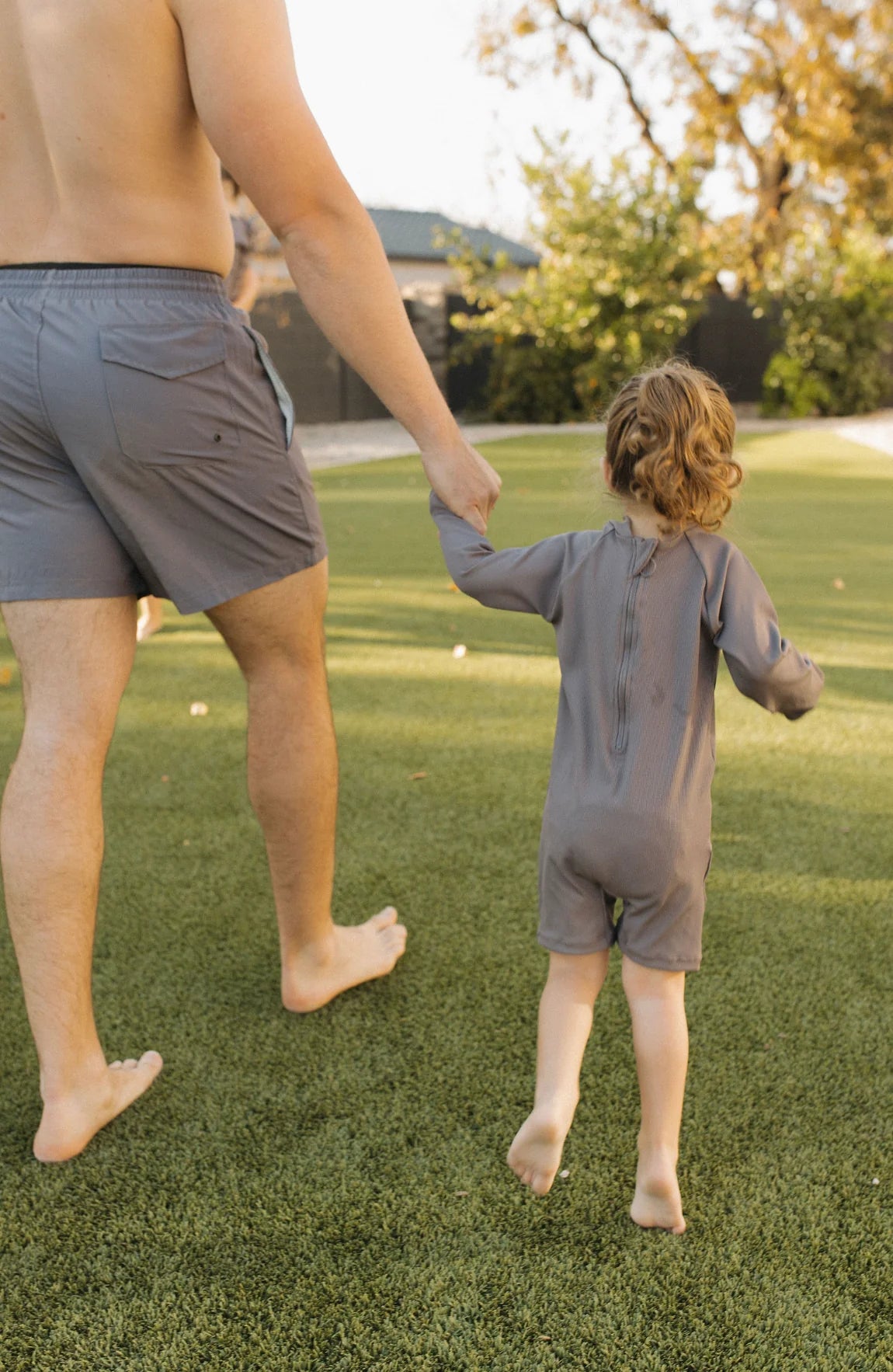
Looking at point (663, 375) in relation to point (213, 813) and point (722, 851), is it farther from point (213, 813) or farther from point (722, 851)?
point (213, 813)

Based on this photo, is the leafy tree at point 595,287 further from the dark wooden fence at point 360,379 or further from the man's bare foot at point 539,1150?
the man's bare foot at point 539,1150

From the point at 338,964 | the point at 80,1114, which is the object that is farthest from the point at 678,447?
the point at 80,1114

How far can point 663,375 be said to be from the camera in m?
1.59

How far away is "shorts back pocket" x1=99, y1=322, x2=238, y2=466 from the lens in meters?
1.67

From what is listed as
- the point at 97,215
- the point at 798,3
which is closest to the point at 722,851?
the point at 97,215

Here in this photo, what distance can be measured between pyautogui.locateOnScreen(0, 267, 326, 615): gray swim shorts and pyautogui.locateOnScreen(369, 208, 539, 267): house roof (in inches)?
1319

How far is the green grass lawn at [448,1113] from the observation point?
1.49m

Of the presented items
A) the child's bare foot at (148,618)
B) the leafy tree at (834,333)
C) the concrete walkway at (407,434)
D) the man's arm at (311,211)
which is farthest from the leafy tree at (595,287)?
the man's arm at (311,211)

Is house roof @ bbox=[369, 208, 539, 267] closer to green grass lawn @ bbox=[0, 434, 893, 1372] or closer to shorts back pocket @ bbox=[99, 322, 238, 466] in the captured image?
green grass lawn @ bbox=[0, 434, 893, 1372]

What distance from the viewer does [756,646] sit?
1.53 m

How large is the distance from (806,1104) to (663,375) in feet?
3.86

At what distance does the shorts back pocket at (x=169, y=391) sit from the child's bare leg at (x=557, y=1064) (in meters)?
0.91

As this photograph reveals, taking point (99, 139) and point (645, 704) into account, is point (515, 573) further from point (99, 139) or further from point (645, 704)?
point (99, 139)

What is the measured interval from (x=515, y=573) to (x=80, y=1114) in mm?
1071
